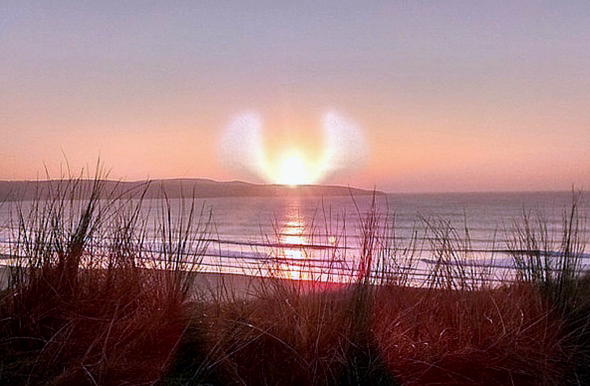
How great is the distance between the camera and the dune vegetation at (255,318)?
9.88ft

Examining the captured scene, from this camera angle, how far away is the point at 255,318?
11.5 ft

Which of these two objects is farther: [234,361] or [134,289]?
[134,289]

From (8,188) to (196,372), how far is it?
2344mm

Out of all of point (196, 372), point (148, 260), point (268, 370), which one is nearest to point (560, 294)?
point (268, 370)

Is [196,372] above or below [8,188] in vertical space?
below

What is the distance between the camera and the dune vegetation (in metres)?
3.01

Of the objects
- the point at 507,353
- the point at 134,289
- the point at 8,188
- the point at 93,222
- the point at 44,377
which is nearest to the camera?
the point at 44,377

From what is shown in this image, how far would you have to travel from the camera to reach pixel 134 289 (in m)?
3.52

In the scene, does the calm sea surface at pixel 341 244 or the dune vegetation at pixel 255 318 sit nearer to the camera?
the dune vegetation at pixel 255 318

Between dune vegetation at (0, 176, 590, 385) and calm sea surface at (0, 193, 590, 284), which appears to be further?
calm sea surface at (0, 193, 590, 284)

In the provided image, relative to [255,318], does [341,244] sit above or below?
below

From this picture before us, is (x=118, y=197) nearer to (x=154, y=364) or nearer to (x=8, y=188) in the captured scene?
(x=8, y=188)

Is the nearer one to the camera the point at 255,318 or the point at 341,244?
the point at 255,318

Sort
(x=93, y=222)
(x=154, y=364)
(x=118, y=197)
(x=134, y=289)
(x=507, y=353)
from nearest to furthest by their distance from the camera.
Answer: (x=154, y=364) → (x=507, y=353) → (x=134, y=289) → (x=93, y=222) → (x=118, y=197)
